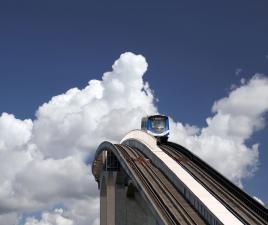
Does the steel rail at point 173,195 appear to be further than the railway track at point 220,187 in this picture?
No

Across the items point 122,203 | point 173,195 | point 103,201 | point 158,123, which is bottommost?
point 173,195

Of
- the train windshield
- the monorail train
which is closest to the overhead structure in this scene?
the monorail train

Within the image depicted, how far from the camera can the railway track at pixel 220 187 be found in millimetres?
42250

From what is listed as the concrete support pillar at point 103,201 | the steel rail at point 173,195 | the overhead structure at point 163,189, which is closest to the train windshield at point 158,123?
the overhead structure at point 163,189

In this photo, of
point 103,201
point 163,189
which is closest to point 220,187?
point 163,189

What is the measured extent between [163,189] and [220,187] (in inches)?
211

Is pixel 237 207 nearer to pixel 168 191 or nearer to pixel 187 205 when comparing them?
pixel 187 205

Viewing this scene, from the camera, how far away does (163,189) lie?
1946 inches

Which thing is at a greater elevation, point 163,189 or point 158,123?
point 158,123

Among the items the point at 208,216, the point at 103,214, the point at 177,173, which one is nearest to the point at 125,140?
the point at 103,214

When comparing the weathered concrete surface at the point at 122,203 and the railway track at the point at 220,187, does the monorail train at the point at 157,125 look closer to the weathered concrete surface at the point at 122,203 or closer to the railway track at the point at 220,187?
the weathered concrete surface at the point at 122,203

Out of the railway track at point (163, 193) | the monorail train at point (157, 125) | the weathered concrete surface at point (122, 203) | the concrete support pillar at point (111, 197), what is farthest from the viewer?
the monorail train at point (157, 125)

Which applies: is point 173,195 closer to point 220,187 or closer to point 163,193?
point 163,193

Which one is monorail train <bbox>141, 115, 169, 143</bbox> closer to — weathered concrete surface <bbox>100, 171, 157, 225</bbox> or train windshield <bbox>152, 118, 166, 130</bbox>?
train windshield <bbox>152, 118, 166, 130</bbox>
